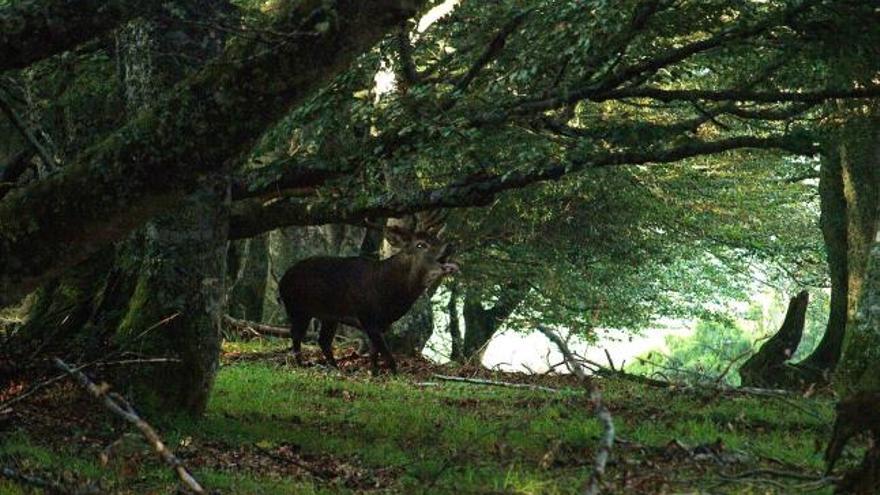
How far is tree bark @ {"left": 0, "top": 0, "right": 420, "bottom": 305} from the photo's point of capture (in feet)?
22.2

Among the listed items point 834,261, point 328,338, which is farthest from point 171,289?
point 834,261

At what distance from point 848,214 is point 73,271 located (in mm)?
12478

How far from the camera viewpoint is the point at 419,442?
1020 centimetres

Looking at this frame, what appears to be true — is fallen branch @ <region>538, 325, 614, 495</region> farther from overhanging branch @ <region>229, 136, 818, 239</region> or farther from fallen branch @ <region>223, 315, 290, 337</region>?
fallen branch @ <region>223, 315, 290, 337</region>

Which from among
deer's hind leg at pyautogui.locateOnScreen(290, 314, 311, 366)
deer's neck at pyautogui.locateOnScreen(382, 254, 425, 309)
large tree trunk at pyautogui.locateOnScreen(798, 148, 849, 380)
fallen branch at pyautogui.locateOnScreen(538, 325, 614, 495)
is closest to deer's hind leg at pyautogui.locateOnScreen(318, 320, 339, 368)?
deer's hind leg at pyautogui.locateOnScreen(290, 314, 311, 366)

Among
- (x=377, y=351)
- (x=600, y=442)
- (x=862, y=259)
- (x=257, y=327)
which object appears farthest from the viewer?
(x=257, y=327)

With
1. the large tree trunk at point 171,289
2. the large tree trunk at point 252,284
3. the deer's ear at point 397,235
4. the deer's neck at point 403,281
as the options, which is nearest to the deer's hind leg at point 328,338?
the deer's neck at point 403,281

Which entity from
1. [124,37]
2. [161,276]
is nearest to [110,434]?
[161,276]

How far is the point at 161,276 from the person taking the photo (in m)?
10.4

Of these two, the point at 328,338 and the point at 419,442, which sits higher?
the point at 328,338

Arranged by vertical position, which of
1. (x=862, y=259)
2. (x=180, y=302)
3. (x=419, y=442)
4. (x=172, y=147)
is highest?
(x=862, y=259)

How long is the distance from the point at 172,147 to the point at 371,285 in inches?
453

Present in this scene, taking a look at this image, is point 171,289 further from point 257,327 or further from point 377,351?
point 257,327

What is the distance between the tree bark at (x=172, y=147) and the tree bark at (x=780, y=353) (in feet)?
39.5
